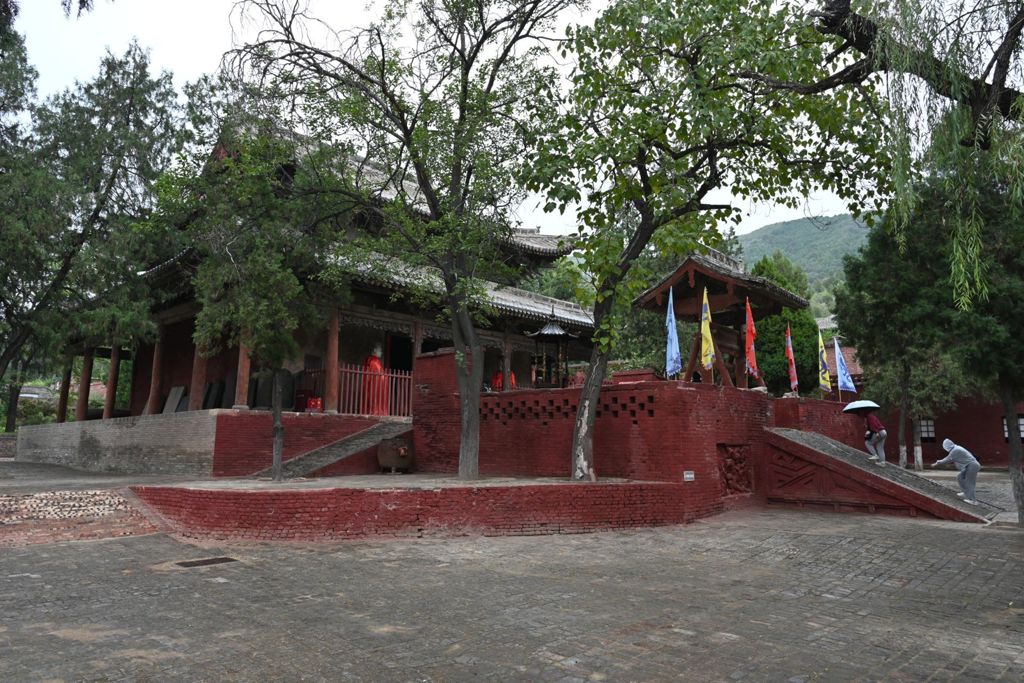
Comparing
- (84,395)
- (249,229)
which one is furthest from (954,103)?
(84,395)

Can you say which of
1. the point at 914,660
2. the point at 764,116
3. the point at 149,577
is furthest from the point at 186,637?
the point at 764,116

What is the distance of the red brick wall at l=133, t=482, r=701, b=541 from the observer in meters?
7.96

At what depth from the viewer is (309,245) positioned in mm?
11656

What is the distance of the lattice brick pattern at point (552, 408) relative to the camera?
35.0 feet

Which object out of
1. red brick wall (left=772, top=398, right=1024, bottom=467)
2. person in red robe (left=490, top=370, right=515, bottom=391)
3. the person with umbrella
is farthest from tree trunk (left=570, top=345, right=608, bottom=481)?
red brick wall (left=772, top=398, right=1024, bottom=467)

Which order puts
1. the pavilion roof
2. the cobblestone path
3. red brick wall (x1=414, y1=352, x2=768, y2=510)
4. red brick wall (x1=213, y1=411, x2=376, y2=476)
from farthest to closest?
red brick wall (x1=213, y1=411, x2=376, y2=476) < the pavilion roof < red brick wall (x1=414, y1=352, x2=768, y2=510) < the cobblestone path

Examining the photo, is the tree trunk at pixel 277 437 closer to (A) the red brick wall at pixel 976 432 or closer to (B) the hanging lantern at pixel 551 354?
(B) the hanging lantern at pixel 551 354

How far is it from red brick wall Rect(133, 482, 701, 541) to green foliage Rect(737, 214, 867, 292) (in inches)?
4198

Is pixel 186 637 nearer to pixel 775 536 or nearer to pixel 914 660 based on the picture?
pixel 914 660

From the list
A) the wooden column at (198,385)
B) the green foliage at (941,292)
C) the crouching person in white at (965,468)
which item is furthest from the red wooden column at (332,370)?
the crouching person in white at (965,468)

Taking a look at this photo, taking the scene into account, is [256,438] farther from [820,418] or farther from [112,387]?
[820,418]

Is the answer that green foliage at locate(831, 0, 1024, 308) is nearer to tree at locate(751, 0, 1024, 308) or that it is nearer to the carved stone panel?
tree at locate(751, 0, 1024, 308)

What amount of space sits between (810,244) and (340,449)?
473 feet

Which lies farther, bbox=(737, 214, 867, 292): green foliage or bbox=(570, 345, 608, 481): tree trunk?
bbox=(737, 214, 867, 292): green foliage
